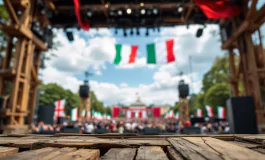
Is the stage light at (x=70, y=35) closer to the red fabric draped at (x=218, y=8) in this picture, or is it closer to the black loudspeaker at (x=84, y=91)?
the black loudspeaker at (x=84, y=91)

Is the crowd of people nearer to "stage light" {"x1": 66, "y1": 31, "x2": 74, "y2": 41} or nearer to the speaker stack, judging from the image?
the speaker stack

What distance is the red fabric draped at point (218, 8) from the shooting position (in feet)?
30.8

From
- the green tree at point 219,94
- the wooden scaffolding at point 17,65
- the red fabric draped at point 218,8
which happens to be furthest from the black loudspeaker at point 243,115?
the green tree at point 219,94

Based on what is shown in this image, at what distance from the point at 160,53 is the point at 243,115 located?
22.4 ft

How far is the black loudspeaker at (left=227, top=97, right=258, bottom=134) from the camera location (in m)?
7.67

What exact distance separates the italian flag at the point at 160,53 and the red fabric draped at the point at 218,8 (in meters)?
3.57

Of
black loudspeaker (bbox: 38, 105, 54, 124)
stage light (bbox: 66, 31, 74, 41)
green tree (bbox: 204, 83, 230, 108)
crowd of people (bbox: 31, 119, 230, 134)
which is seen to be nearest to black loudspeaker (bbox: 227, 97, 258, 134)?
crowd of people (bbox: 31, 119, 230, 134)

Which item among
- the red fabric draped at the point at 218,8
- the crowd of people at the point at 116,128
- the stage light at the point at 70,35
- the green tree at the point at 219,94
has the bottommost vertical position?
the crowd of people at the point at 116,128

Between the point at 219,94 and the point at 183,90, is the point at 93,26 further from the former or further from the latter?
the point at 219,94

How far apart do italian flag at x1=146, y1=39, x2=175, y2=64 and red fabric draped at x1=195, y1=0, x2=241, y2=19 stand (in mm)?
3571

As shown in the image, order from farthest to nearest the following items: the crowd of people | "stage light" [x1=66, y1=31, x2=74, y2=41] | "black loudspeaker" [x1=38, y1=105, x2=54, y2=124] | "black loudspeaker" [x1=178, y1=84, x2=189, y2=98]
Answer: "black loudspeaker" [x1=178, y1=84, x2=189, y2=98], "stage light" [x1=66, y1=31, x2=74, y2=41], "black loudspeaker" [x1=38, y1=105, x2=54, y2=124], the crowd of people

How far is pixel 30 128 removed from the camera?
1078 centimetres

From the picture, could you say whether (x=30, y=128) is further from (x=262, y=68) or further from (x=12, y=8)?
(x=262, y=68)

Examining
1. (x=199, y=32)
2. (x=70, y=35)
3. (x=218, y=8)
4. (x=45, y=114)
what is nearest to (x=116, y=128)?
(x=45, y=114)
